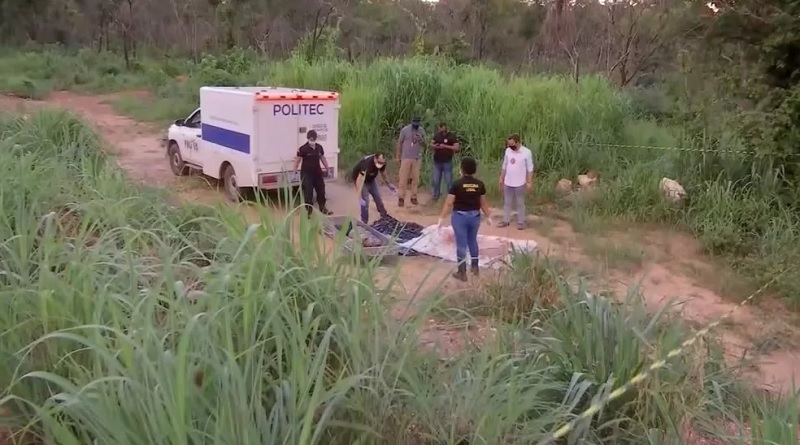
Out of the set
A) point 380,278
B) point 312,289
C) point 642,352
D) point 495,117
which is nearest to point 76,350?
point 312,289

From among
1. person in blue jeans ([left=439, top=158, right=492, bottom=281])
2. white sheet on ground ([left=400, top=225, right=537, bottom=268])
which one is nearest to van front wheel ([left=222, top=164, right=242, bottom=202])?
white sheet on ground ([left=400, top=225, right=537, bottom=268])

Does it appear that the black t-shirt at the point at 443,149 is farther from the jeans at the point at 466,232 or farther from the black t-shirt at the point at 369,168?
the jeans at the point at 466,232

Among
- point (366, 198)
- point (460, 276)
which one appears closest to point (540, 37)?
point (366, 198)

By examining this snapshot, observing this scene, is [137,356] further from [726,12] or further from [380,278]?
[726,12]

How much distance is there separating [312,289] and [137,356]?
1043 mm

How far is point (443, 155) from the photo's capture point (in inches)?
485

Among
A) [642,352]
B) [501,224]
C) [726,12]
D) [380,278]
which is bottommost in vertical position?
[501,224]

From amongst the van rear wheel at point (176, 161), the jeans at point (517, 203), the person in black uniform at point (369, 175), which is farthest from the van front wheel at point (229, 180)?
the jeans at point (517, 203)

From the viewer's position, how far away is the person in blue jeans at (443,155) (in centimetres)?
1229

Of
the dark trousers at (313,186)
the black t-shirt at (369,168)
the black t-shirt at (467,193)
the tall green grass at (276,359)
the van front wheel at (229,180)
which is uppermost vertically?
the tall green grass at (276,359)

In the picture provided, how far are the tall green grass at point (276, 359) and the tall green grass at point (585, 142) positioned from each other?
528cm

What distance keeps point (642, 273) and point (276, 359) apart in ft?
23.5

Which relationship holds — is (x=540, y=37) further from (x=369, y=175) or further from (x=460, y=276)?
(x=460, y=276)

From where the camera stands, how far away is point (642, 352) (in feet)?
13.8
